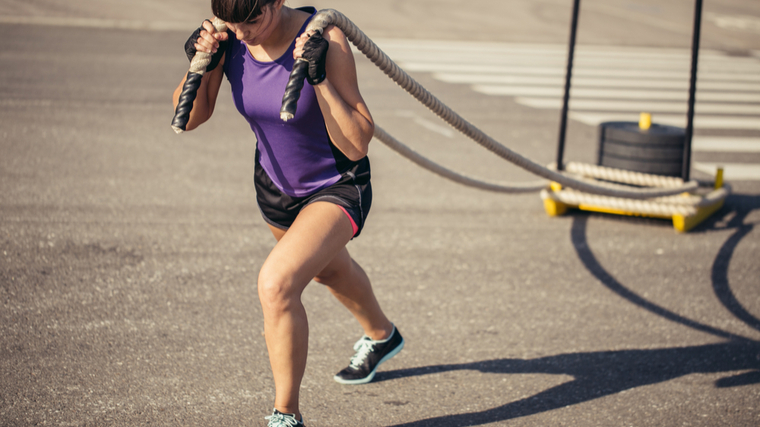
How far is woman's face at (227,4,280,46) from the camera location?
231cm

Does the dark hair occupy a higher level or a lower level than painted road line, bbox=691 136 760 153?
higher

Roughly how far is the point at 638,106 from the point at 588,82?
166 cm

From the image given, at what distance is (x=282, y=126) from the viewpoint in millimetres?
2580

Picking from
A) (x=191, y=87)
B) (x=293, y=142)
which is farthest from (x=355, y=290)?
(x=191, y=87)

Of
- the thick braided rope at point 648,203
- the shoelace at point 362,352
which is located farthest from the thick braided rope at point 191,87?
the thick braided rope at point 648,203

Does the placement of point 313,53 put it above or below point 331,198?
above

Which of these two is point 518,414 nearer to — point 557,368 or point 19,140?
point 557,368

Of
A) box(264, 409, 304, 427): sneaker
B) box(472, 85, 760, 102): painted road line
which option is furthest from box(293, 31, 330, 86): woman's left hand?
box(472, 85, 760, 102): painted road line

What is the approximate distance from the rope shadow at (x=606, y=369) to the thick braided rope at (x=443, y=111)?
45.8 inches

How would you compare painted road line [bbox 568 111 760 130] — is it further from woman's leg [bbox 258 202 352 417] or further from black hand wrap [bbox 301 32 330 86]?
black hand wrap [bbox 301 32 330 86]

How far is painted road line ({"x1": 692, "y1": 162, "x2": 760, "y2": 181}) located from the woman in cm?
549

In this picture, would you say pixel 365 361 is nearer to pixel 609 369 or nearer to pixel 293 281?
pixel 293 281

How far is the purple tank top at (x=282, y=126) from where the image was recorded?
8.21 ft

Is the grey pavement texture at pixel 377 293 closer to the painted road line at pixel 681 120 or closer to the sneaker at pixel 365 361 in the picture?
the sneaker at pixel 365 361
